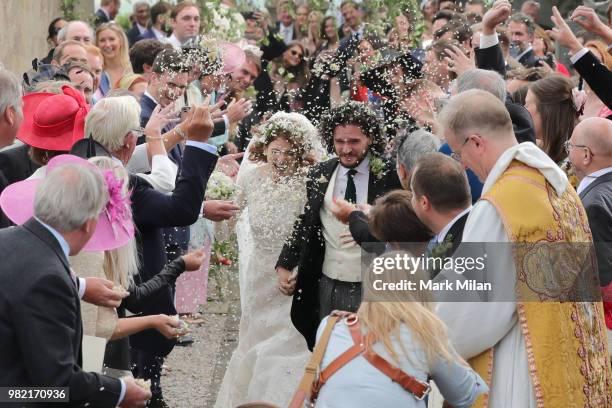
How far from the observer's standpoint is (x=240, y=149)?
11016 mm

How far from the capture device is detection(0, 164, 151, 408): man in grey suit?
12.5ft

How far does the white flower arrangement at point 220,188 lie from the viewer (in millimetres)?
7414

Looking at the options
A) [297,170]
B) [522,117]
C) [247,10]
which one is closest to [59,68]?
[297,170]

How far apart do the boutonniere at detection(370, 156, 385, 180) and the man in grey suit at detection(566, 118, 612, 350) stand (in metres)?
1.17

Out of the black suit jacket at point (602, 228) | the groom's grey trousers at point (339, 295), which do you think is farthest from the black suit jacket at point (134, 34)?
the black suit jacket at point (602, 228)

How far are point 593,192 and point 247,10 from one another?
996cm

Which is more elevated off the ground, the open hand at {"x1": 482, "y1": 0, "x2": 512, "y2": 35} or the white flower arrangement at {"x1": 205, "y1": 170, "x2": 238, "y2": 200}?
the open hand at {"x1": 482, "y1": 0, "x2": 512, "y2": 35}

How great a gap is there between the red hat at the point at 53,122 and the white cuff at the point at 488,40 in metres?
2.97

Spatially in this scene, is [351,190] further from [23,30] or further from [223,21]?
[23,30]

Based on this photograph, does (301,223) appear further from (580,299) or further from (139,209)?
(580,299)

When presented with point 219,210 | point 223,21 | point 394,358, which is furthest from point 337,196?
point 223,21

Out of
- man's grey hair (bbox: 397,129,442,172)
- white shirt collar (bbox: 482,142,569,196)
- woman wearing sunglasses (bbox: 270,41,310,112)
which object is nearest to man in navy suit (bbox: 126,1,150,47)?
woman wearing sunglasses (bbox: 270,41,310,112)

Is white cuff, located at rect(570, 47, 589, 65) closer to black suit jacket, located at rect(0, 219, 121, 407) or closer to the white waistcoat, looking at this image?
the white waistcoat

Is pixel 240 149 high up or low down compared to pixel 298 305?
up
